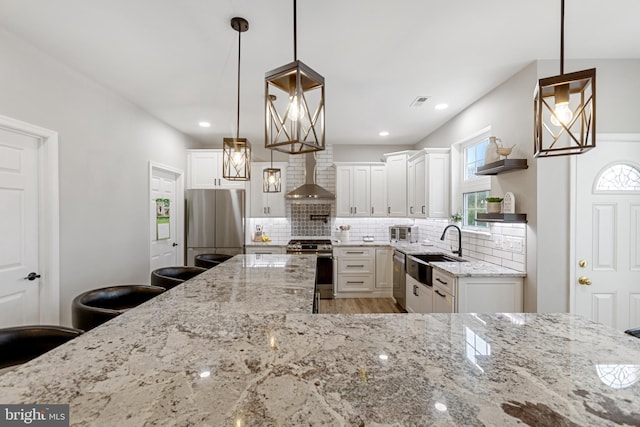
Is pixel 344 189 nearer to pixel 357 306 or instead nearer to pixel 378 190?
pixel 378 190

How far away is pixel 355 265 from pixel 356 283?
0.31 m

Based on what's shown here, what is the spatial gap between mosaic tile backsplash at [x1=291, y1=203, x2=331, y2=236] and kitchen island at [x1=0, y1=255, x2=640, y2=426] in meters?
4.16

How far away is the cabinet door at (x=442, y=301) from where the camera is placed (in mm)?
2625

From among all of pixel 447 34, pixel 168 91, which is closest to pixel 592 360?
pixel 447 34

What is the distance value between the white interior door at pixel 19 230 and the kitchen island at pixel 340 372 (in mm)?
1799

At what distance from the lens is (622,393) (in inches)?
25.7

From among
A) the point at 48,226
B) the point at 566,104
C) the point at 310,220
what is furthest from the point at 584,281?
the point at 48,226

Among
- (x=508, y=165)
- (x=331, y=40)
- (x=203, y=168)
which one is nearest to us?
(x=331, y=40)

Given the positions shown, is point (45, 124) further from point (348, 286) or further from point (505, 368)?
point (348, 286)

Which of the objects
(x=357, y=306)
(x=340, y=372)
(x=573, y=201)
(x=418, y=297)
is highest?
(x=573, y=201)

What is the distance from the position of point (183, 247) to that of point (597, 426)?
4.96 meters

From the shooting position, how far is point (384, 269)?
477 cm

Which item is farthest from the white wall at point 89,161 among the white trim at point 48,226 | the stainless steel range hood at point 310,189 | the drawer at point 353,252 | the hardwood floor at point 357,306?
the drawer at point 353,252

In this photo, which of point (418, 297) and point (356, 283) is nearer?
point (418, 297)
